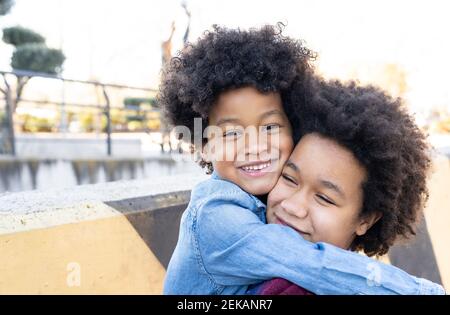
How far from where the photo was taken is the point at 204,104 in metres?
1.72

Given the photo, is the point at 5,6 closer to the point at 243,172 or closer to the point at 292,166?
the point at 243,172

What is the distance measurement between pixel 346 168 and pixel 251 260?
0.46 metres

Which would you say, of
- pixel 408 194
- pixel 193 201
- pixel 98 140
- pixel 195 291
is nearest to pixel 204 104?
pixel 193 201

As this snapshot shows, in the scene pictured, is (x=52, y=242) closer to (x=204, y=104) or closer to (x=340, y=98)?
(x=204, y=104)

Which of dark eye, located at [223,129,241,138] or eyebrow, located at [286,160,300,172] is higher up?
dark eye, located at [223,129,241,138]

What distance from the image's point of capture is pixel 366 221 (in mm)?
1663

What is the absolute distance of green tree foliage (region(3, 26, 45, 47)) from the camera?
12.1 m

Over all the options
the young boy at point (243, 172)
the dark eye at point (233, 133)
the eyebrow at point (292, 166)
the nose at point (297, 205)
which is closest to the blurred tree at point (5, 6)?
the young boy at point (243, 172)

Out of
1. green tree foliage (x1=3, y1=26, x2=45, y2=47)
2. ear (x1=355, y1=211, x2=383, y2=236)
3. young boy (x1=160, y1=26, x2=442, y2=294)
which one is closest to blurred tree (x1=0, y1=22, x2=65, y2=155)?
green tree foliage (x1=3, y1=26, x2=45, y2=47)

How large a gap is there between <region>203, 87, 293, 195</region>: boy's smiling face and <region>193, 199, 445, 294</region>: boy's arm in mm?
278

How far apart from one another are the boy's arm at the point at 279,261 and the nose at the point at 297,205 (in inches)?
4.4

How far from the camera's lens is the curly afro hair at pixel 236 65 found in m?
1.67

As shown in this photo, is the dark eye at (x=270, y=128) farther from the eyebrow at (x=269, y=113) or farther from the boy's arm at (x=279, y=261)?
the boy's arm at (x=279, y=261)

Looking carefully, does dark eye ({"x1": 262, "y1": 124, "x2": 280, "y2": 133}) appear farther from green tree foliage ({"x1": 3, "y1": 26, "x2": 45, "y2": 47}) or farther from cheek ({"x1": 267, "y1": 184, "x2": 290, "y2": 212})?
green tree foliage ({"x1": 3, "y1": 26, "x2": 45, "y2": 47})
